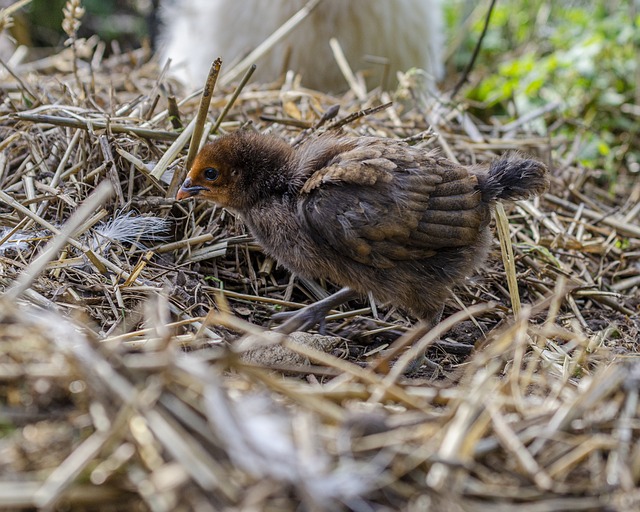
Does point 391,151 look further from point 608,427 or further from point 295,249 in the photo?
point 608,427

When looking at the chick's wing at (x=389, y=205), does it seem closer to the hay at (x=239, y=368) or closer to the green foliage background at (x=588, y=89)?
the hay at (x=239, y=368)

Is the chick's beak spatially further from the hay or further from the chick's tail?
the chick's tail

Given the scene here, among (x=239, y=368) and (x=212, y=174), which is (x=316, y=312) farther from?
(x=239, y=368)

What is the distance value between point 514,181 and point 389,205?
1.61 ft

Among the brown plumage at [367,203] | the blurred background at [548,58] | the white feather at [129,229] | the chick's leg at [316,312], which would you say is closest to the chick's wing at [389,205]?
the brown plumage at [367,203]

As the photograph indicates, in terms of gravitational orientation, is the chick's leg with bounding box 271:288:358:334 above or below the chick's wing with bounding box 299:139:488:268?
below

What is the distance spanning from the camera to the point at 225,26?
5.01 meters

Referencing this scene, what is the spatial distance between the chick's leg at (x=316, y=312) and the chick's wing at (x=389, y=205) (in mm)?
319

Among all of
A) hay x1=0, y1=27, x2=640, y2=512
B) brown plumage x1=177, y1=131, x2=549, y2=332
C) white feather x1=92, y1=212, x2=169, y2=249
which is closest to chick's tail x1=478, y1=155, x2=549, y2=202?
brown plumage x1=177, y1=131, x2=549, y2=332

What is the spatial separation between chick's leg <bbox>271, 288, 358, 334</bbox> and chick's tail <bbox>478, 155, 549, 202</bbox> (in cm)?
64

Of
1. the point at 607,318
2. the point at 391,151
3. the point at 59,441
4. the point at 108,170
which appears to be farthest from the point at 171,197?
the point at 607,318

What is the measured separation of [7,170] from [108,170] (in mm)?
501

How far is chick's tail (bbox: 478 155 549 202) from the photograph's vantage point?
2686mm

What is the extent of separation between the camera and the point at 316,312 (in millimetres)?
2857
